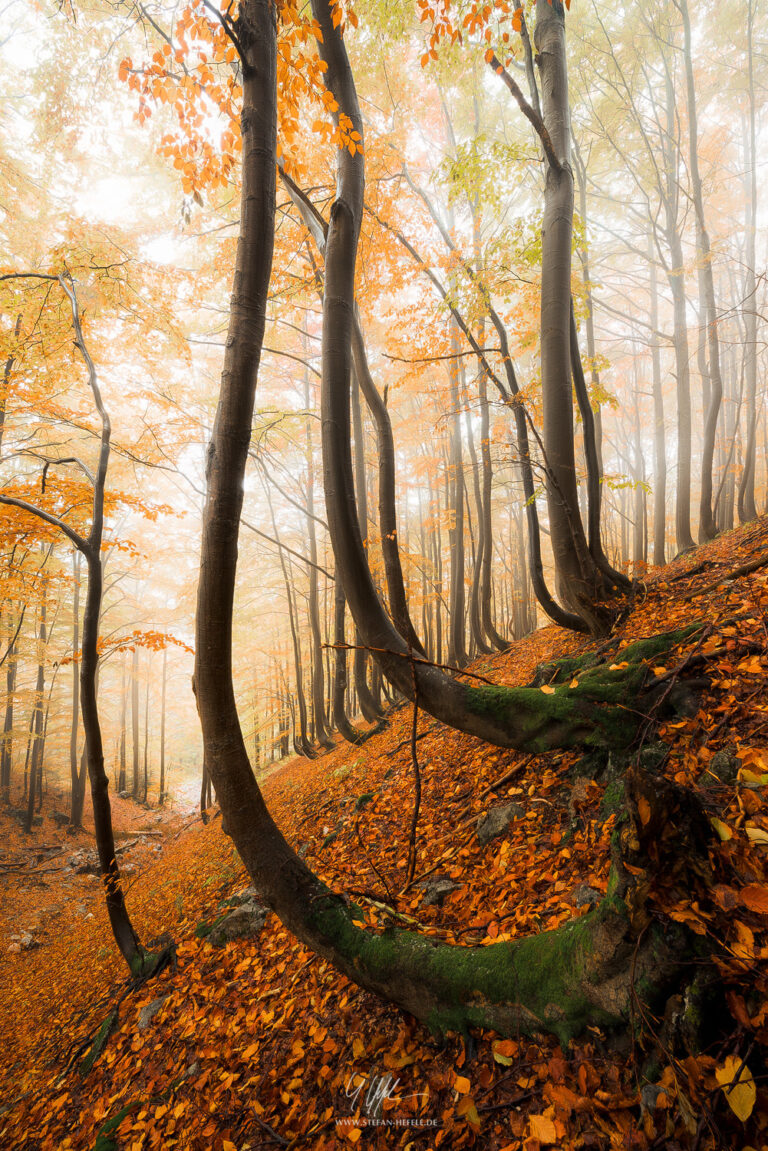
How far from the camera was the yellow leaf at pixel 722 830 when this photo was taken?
4.91 ft

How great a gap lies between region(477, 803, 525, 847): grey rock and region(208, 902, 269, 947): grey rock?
7.26 feet

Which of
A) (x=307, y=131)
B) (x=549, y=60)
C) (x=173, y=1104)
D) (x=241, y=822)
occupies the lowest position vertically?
(x=173, y=1104)

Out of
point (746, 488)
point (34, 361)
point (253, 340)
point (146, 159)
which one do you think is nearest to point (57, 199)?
point (146, 159)

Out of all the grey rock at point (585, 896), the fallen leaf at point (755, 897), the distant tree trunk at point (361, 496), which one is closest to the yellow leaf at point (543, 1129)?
the grey rock at point (585, 896)

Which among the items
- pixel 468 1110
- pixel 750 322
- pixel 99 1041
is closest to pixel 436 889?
pixel 468 1110

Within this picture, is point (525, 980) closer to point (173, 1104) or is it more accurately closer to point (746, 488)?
point (173, 1104)

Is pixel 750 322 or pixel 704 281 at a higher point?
pixel 704 281

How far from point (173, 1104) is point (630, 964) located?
2.74 meters

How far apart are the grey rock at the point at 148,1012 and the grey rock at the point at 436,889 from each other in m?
2.48

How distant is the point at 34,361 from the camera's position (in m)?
7.38

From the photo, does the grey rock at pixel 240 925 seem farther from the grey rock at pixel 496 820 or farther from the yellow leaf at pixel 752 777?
the yellow leaf at pixel 752 777

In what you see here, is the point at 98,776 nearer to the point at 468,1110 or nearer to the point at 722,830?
the point at 468,1110

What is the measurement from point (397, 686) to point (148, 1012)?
323 centimetres

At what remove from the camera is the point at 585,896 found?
202cm
